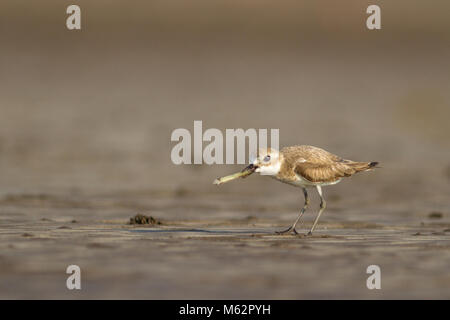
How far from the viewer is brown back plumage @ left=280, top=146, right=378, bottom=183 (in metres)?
13.9

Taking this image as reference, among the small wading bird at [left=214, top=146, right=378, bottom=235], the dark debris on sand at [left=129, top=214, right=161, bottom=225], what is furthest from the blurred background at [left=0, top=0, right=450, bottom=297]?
the small wading bird at [left=214, top=146, right=378, bottom=235]

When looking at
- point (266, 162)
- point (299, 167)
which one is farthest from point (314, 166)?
point (266, 162)

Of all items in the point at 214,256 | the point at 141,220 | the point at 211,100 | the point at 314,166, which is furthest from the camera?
the point at 211,100

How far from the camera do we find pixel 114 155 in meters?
23.0

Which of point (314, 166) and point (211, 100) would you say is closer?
point (314, 166)

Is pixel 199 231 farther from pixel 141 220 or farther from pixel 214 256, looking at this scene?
pixel 214 256

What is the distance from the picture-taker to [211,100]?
3303 cm

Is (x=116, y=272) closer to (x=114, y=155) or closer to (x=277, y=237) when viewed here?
(x=277, y=237)

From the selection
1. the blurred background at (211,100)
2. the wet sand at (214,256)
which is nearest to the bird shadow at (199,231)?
the wet sand at (214,256)

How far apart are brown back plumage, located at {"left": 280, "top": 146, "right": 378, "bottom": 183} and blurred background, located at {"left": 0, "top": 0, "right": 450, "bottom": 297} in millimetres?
1970

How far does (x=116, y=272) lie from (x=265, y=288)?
158cm

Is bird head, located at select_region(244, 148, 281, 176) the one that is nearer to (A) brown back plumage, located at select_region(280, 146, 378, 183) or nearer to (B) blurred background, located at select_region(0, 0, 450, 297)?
(A) brown back plumage, located at select_region(280, 146, 378, 183)

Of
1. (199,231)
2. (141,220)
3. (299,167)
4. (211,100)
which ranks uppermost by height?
(211,100)

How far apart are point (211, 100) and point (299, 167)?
1933 cm
